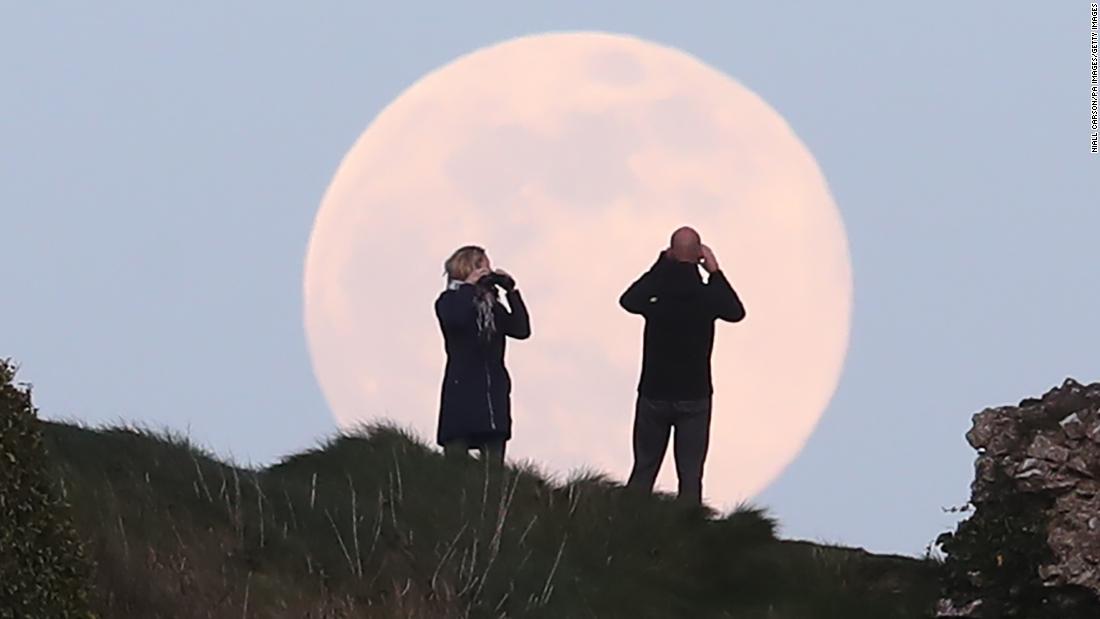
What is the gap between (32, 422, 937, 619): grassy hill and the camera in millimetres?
9523

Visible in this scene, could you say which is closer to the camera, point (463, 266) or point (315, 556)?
point (315, 556)

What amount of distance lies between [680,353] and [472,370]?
1500 mm

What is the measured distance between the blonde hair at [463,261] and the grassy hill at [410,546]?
4.41 ft

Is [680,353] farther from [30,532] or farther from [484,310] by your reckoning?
[30,532]

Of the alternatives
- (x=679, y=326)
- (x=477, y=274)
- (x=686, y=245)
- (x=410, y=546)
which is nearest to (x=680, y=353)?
(x=679, y=326)

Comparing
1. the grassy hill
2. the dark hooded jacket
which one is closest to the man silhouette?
the dark hooded jacket

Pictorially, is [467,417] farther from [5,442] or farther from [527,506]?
[5,442]

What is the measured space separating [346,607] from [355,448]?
13.5ft

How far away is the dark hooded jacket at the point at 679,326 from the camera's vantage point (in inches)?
510

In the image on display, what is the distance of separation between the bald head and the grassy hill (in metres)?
1.79

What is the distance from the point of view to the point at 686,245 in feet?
43.9

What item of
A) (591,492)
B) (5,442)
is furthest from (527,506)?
(5,442)

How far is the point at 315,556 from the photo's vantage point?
1029cm

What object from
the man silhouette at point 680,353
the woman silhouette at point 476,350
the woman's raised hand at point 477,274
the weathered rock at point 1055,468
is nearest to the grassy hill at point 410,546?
the woman silhouette at point 476,350
